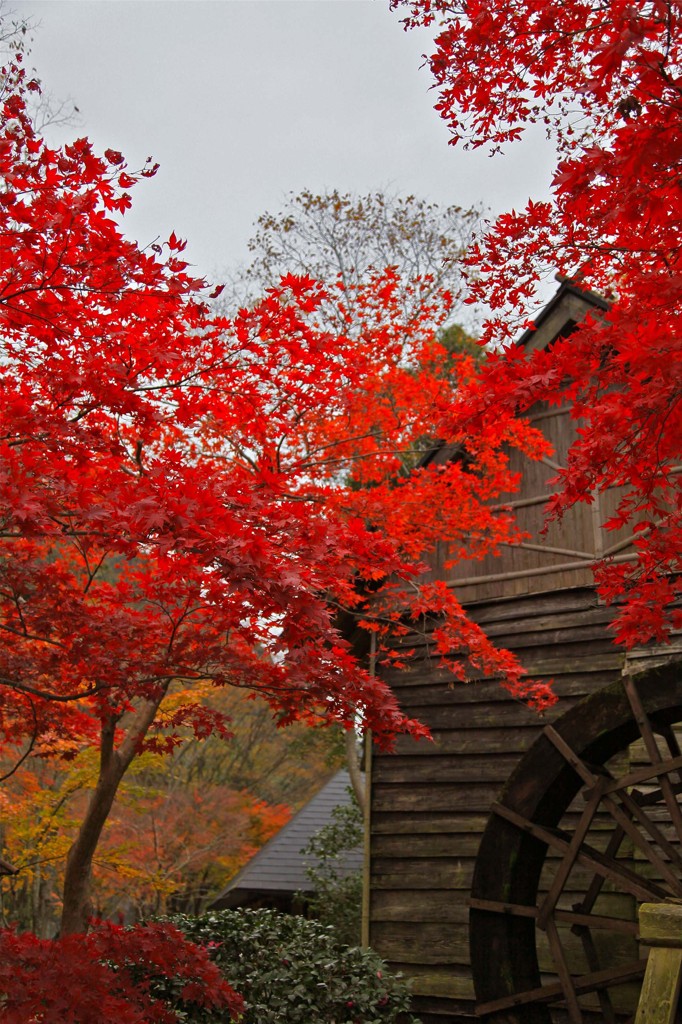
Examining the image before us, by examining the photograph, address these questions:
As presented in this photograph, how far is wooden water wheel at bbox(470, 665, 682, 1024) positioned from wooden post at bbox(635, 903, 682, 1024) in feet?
1.94

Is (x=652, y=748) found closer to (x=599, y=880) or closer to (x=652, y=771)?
(x=652, y=771)

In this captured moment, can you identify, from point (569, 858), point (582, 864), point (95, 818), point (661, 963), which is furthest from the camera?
point (95, 818)

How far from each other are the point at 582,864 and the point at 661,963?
133 centimetres

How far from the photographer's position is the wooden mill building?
670 cm

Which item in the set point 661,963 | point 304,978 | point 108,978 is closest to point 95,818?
point 304,978

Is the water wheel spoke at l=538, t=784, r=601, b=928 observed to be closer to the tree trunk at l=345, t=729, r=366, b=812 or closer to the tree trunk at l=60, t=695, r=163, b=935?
the tree trunk at l=60, t=695, r=163, b=935

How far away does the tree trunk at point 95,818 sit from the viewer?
8.34 metres

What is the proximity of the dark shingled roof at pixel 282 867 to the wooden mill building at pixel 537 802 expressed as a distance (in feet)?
16.6

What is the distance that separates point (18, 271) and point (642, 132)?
119 inches

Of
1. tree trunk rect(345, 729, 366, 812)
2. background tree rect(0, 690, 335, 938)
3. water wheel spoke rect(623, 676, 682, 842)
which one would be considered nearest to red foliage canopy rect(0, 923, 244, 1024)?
water wheel spoke rect(623, 676, 682, 842)

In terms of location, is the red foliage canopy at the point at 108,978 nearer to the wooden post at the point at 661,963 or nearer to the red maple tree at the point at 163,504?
the red maple tree at the point at 163,504

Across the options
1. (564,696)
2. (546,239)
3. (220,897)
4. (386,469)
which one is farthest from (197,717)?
(220,897)

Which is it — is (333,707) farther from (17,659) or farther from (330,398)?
(330,398)

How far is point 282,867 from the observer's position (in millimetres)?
13836
